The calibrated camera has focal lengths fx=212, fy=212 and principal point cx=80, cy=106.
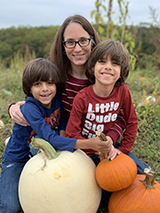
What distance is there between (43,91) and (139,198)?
3.79ft

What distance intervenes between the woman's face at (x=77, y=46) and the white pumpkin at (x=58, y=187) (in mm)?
953

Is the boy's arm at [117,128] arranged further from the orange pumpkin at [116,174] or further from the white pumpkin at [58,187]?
the white pumpkin at [58,187]

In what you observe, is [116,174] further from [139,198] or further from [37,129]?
[37,129]

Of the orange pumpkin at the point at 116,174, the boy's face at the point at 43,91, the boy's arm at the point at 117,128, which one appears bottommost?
the orange pumpkin at the point at 116,174

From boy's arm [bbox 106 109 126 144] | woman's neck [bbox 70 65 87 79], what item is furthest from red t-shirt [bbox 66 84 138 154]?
woman's neck [bbox 70 65 87 79]

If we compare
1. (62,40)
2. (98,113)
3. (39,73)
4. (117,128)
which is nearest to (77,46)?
(62,40)

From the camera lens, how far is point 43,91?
1.88m

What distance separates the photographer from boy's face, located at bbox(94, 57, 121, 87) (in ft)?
5.53

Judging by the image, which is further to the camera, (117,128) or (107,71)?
(117,128)

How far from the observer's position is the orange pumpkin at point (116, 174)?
153 centimetres

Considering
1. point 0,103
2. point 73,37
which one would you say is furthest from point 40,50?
point 73,37

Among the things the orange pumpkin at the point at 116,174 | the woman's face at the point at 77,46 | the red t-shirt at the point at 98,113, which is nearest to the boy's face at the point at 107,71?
the red t-shirt at the point at 98,113

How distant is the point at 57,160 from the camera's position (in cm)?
157

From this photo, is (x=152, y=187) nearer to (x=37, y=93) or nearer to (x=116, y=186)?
(x=116, y=186)
